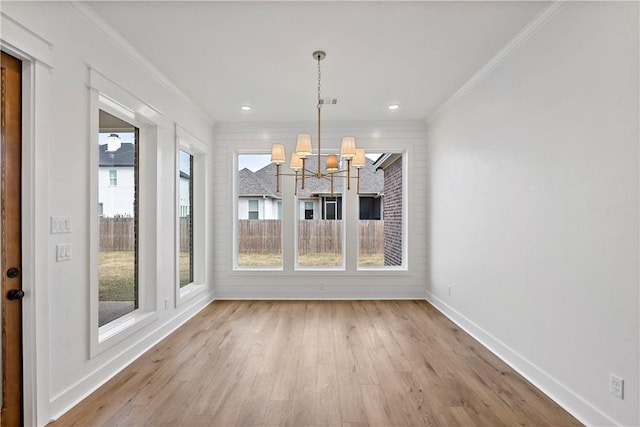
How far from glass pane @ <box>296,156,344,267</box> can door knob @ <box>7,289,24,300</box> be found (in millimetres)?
3701

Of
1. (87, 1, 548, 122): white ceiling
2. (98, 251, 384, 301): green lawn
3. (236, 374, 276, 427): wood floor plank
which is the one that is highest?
(87, 1, 548, 122): white ceiling

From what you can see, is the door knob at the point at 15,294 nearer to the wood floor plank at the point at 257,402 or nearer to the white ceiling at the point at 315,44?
the wood floor plank at the point at 257,402

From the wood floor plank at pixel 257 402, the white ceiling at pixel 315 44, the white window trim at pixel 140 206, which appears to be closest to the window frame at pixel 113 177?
the white window trim at pixel 140 206

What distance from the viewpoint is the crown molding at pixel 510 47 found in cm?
235

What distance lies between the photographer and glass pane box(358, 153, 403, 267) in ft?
17.5

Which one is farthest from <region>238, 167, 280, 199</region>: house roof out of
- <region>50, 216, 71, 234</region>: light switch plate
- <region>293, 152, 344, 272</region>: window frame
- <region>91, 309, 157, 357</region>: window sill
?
<region>50, 216, 71, 234</region>: light switch plate

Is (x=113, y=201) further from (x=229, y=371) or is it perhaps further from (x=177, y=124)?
(x=229, y=371)

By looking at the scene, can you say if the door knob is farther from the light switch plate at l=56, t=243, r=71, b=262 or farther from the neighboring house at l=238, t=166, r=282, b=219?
the neighboring house at l=238, t=166, r=282, b=219

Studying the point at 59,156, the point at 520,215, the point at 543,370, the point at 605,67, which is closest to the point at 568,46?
the point at 605,67

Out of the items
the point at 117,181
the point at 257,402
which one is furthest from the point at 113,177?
the point at 257,402

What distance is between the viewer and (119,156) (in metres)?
3.22

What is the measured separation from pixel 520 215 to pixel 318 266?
3243 millimetres

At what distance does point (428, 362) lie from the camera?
9.68 feet

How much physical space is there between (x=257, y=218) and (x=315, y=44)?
3.17 metres
